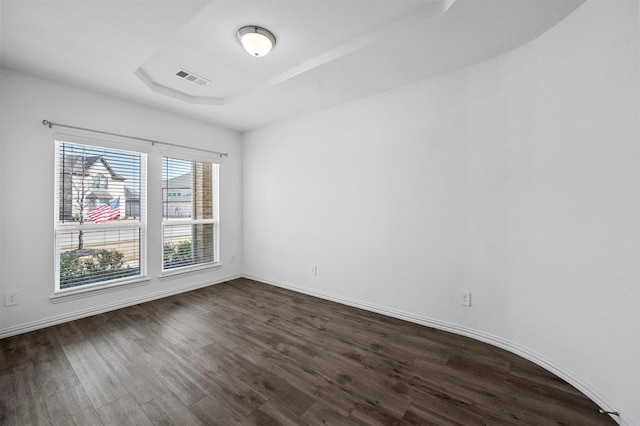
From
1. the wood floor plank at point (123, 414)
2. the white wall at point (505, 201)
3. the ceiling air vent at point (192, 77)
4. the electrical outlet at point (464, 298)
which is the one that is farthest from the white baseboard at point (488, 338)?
the ceiling air vent at point (192, 77)

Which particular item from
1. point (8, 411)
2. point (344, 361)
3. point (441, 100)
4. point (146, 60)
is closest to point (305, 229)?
point (344, 361)

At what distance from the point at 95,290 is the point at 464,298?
4.13 meters

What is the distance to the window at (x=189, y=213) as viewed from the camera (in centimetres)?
382

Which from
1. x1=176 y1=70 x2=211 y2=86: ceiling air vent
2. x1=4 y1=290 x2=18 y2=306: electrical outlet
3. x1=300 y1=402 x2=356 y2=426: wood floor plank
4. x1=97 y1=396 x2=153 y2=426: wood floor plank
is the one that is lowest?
x1=97 y1=396 x2=153 y2=426: wood floor plank

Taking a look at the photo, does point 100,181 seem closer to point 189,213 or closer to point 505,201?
point 189,213

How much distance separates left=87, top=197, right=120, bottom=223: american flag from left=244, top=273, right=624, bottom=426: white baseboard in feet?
8.49

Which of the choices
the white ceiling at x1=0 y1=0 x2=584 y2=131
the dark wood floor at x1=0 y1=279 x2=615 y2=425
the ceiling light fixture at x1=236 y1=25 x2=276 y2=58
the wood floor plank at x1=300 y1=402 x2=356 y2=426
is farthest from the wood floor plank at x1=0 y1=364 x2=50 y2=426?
the ceiling light fixture at x1=236 y1=25 x2=276 y2=58

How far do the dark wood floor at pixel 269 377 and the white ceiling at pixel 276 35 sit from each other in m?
2.63

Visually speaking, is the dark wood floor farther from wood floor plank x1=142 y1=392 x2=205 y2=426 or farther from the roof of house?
the roof of house

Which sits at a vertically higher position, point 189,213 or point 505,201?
point 505,201

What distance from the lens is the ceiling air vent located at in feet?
9.21

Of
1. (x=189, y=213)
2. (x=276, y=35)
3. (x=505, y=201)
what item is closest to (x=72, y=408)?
(x=189, y=213)

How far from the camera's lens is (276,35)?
2.16m

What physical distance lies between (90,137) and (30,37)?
114 centimetres
